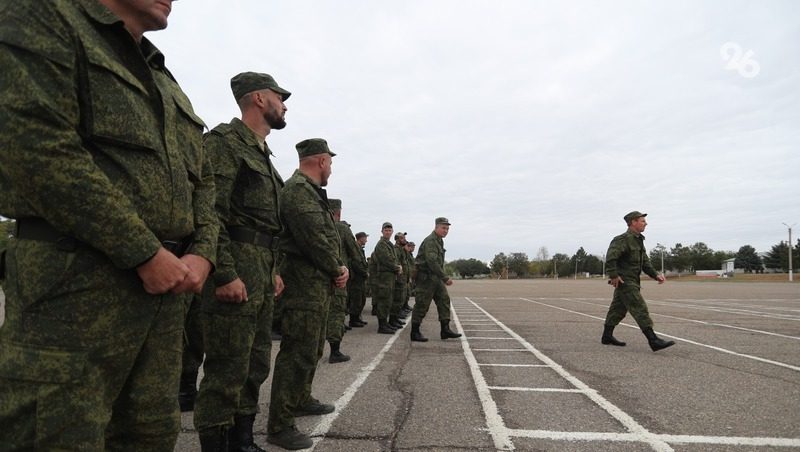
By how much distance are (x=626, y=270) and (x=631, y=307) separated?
2.32 feet

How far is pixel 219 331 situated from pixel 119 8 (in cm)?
171

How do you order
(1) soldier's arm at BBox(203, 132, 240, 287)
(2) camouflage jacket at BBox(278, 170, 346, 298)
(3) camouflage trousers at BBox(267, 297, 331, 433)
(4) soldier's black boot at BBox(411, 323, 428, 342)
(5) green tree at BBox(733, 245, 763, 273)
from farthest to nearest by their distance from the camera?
(5) green tree at BBox(733, 245, 763, 273), (4) soldier's black boot at BBox(411, 323, 428, 342), (2) camouflage jacket at BBox(278, 170, 346, 298), (3) camouflage trousers at BBox(267, 297, 331, 433), (1) soldier's arm at BBox(203, 132, 240, 287)

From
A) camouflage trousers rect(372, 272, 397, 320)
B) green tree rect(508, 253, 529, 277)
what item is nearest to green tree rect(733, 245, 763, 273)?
green tree rect(508, 253, 529, 277)

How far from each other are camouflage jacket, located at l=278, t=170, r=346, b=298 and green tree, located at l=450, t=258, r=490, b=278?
520 feet

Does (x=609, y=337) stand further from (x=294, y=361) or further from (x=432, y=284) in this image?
(x=294, y=361)

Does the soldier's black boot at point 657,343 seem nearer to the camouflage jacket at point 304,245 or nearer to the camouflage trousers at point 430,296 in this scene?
the camouflage trousers at point 430,296

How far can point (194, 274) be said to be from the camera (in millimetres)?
1682

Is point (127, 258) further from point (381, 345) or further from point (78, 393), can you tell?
point (381, 345)

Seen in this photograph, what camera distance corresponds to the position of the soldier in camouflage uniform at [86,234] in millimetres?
1350

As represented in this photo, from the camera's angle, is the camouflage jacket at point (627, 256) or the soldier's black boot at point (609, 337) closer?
the soldier's black boot at point (609, 337)

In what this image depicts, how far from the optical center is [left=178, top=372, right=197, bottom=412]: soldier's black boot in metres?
4.15

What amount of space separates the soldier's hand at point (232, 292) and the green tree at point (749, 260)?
440 feet

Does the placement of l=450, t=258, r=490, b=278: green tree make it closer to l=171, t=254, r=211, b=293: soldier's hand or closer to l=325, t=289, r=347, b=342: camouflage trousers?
l=325, t=289, r=347, b=342: camouflage trousers

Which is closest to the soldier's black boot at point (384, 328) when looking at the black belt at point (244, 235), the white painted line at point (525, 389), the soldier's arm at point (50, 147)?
the white painted line at point (525, 389)
